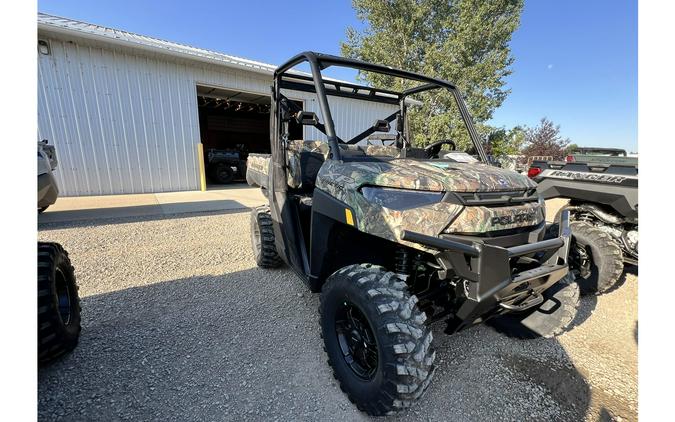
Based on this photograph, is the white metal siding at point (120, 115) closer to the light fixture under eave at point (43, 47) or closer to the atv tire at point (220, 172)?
the light fixture under eave at point (43, 47)

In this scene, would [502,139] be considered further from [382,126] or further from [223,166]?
[382,126]

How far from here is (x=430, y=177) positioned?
1.55m

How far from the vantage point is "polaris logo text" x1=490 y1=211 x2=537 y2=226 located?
4.90 feet

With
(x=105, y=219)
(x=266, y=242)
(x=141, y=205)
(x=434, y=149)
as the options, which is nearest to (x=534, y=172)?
(x=434, y=149)

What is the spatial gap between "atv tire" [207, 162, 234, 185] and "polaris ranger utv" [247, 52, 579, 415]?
10717 mm

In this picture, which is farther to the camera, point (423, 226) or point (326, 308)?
point (326, 308)

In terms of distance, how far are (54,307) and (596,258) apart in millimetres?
4389

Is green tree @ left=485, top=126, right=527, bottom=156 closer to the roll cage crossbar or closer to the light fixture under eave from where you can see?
the roll cage crossbar

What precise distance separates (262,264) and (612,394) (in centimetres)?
314

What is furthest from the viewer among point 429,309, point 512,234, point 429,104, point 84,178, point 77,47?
point 429,104
